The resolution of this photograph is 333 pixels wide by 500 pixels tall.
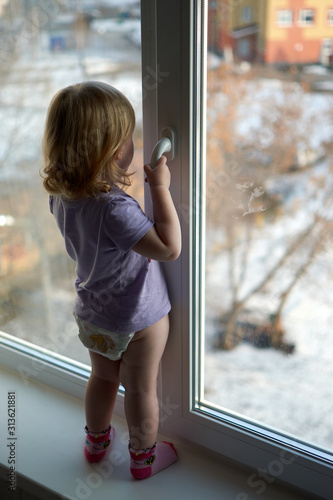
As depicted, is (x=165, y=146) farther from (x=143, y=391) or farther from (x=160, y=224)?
(x=143, y=391)

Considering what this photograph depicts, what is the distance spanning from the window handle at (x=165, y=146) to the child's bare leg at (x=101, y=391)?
456 mm

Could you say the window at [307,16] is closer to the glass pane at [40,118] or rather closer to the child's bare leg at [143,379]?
the glass pane at [40,118]

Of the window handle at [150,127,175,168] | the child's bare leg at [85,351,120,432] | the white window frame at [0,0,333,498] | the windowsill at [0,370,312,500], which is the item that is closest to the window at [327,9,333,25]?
the white window frame at [0,0,333,498]

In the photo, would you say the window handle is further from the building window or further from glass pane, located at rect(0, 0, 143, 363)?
the building window

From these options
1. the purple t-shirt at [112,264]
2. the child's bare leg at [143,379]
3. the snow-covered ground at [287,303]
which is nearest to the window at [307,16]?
the snow-covered ground at [287,303]

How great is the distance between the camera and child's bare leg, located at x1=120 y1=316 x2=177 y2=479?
1.15 meters

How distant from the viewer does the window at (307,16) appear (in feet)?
3.01

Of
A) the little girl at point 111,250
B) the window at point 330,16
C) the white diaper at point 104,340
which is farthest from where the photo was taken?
the white diaper at point 104,340

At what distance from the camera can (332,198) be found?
3.19 ft

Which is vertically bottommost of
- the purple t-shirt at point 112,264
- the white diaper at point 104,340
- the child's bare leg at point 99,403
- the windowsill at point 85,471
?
the windowsill at point 85,471

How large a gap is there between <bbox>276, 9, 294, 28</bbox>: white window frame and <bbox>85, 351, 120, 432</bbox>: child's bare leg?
753 millimetres

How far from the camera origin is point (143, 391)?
1.17 meters

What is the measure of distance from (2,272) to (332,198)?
978 mm

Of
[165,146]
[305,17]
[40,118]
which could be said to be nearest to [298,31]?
[305,17]
